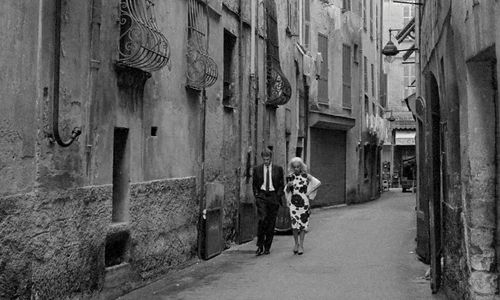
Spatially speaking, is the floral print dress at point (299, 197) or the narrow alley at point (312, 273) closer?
the narrow alley at point (312, 273)

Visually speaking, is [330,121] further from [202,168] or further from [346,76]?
[202,168]

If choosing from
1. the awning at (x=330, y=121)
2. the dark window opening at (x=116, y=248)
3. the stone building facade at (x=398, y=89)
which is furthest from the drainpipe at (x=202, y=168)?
the stone building facade at (x=398, y=89)

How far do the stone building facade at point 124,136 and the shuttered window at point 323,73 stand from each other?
28.4 ft

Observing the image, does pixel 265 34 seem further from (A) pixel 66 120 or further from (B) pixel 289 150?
(A) pixel 66 120

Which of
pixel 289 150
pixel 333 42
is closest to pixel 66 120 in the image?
pixel 289 150

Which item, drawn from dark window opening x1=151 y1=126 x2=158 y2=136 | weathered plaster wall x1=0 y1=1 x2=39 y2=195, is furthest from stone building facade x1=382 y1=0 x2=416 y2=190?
weathered plaster wall x1=0 y1=1 x2=39 y2=195

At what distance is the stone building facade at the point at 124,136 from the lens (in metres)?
6.03

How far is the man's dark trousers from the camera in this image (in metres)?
12.1

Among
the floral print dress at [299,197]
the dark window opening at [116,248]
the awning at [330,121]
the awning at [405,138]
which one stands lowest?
the dark window opening at [116,248]

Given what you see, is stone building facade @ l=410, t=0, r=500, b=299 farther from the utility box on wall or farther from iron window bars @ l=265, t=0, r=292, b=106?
iron window bars @ l=265, t=0, r=292, b=106

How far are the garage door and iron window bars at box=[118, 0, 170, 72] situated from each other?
55.8 ft

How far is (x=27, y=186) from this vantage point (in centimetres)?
611

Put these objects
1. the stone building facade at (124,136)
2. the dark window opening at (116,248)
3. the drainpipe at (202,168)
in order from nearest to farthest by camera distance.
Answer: the stone building facade at (124,136) → the dark window opening at (116,248) → the drainpipe at (202,168)

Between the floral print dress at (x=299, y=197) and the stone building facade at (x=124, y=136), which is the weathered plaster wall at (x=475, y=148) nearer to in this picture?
the stone building facade at (x=124, y=136)
